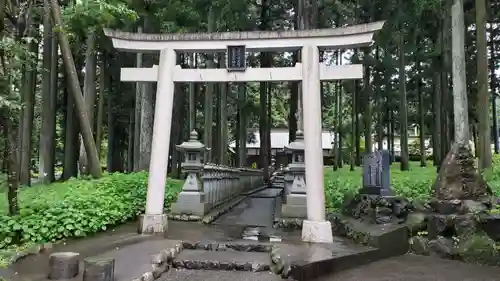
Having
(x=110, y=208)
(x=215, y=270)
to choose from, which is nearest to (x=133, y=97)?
(x=110, y=208)

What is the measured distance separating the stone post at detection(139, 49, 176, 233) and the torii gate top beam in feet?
2.04

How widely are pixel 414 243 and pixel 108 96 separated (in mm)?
19058

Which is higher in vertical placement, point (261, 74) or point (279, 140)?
point (279, 140)

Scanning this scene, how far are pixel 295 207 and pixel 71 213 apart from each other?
5813 millimetres

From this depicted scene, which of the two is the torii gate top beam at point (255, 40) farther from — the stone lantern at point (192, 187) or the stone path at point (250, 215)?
the stone path at point (250, 215)

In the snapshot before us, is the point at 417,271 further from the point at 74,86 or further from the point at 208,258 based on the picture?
the point at 74,86

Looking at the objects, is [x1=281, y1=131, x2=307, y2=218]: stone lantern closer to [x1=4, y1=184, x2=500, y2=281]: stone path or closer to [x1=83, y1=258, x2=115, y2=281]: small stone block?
[x1=4, y1=184, x2=500, y2=281]: stone path

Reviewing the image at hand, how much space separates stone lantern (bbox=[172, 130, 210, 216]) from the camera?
1194 cm

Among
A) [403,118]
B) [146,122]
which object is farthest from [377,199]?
[403,118]

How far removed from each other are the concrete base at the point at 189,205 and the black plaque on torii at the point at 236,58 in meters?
4.43

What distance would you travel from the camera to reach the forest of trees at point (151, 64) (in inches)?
395

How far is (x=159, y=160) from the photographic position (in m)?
9.08

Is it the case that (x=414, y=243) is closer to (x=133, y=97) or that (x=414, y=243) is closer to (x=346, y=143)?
(x=133, y=97)

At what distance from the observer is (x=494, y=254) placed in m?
7.53
